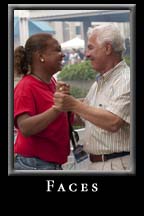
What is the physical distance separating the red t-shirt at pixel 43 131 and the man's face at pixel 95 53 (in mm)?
202

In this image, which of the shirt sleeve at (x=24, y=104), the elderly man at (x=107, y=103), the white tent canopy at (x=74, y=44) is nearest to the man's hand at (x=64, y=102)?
the elderly man at (x=107, y=103)

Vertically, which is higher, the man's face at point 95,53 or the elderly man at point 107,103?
the man's face at point 95,53

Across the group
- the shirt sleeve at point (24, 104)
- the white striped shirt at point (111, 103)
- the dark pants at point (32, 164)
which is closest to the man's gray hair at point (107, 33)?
the white striped shirt at point (111, 103)

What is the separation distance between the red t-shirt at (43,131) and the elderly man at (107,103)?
0.06 m

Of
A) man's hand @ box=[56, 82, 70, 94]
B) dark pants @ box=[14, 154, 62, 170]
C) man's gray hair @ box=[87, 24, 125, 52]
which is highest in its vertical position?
man's gray hair @ box=[87, 24, 125, 52]

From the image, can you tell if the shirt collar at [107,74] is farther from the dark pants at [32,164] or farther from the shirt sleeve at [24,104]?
the dark pants at [32,164]

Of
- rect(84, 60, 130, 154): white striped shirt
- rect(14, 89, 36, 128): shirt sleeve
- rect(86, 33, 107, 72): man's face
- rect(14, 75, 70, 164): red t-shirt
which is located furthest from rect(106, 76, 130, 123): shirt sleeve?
rect(14, 89, 36, 128): shirt sleeve

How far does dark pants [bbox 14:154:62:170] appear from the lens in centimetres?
141

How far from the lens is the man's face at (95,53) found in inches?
52.6

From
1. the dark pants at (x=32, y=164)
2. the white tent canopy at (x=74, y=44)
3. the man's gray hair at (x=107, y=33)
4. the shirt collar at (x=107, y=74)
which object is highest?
the man's gray hair at (x=107, y=33)

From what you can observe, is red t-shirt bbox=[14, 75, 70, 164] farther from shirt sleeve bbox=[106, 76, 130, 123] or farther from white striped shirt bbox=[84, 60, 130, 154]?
shirt sleeve bbox=[106, 76, 130, 123]

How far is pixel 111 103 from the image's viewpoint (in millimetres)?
1348
